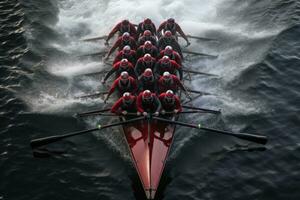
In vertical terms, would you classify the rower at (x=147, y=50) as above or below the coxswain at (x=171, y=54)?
above

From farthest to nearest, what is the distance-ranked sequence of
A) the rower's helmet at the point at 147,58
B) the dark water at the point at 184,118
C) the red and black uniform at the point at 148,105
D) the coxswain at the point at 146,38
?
1. the coxswain at the point at 146,38
2. the rower's helmet at the point at 147,58
3. the red and black uniform at the point at 148,105
4. the dark water at the point at 184,118

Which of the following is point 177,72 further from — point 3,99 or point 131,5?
point 131,5

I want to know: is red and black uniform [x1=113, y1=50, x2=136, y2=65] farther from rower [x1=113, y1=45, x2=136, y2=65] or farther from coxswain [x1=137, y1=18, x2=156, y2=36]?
coxswain [x1=137, y1=18, x2=156, y2=36]

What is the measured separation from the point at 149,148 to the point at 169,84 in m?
3.72

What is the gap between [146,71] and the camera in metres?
16.3

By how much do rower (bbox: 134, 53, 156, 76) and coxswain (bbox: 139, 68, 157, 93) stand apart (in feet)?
3.28

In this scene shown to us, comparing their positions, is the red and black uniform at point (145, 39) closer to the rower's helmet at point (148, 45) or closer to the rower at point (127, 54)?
the rower's helmet at point (148, 45)

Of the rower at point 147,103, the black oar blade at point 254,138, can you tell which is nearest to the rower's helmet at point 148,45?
the rower at point 147,103

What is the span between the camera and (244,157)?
47.7 ft

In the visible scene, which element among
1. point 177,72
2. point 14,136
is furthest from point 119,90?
point 14,136

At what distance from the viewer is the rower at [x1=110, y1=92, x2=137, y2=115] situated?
589 inches

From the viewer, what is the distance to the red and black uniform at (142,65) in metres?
17.4

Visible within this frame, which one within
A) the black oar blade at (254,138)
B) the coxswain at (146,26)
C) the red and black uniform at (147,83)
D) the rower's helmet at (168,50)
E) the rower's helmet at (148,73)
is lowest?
the black oar blade at (254,138)

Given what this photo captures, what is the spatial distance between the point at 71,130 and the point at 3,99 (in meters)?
4.02
